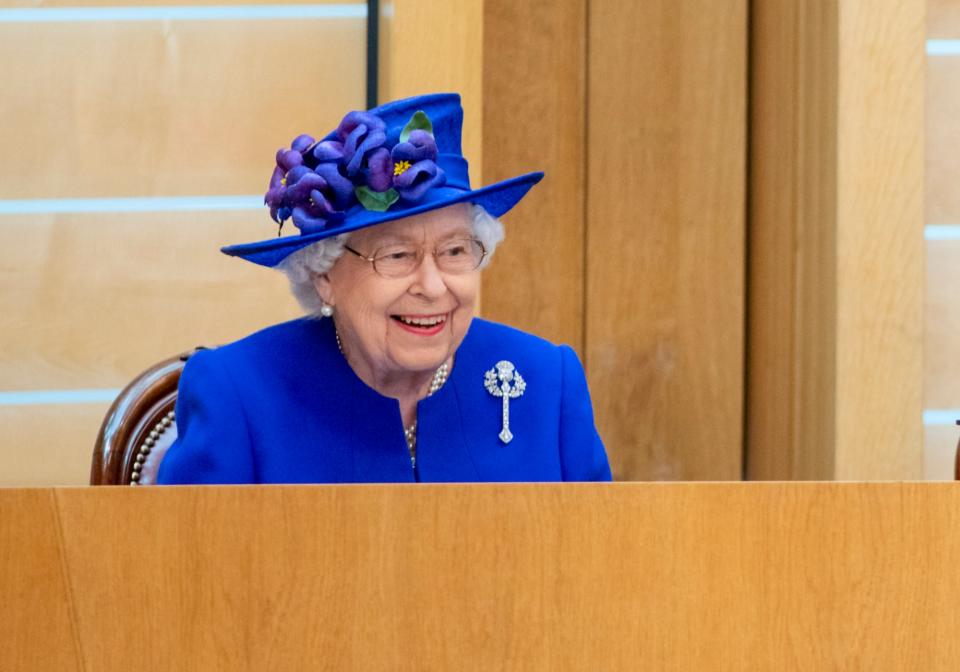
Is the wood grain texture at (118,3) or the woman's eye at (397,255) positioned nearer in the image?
the woman's eye at (397,255)

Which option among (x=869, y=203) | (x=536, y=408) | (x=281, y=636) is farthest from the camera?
(x=869, y=203)

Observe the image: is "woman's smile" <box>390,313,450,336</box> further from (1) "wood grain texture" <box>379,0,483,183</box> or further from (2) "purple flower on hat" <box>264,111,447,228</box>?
(1) "wood grain texture" <box>379,0,483,183</box>

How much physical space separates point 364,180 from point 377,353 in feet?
0.75

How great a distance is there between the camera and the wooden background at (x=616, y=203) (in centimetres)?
255

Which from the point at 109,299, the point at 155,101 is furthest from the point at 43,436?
the point at 155,101

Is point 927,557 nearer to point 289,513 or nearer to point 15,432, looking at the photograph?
point 289,513

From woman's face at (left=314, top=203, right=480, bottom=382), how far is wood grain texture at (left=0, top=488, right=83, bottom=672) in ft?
2.74

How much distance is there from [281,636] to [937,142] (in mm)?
2031

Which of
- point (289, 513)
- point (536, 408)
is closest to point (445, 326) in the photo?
point (536, 408)

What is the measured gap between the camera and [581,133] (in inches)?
112

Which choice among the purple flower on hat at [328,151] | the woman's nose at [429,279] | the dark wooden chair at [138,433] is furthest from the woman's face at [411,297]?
the dark wooden chair at [138,433]

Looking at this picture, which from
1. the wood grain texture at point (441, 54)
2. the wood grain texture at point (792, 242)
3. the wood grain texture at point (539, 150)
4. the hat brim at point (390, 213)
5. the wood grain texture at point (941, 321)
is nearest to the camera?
the hat brim at point (390, 213)

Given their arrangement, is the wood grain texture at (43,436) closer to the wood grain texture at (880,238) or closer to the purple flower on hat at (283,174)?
the purple flower on hat at (283,174)

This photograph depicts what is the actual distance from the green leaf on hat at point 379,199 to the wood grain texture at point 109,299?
885mm
